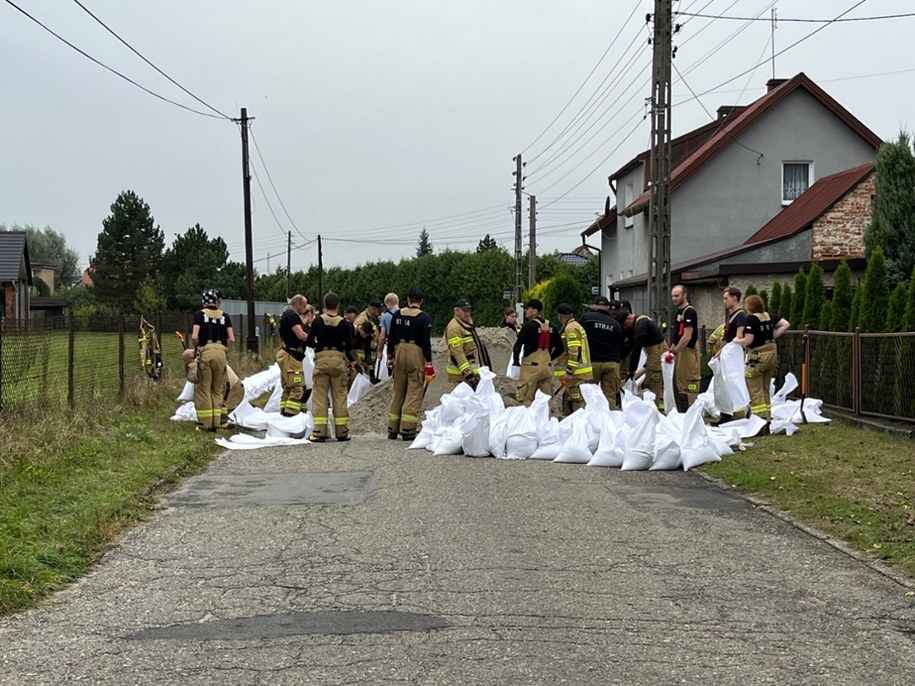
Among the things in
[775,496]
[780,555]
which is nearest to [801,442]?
[775,496]

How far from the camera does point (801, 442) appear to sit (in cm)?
1383

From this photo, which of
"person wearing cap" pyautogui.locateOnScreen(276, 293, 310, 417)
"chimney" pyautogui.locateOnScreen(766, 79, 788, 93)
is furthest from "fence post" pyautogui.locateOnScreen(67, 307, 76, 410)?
"chimney" pyautogui.locateOnScreen(766, 79, 788, 93)

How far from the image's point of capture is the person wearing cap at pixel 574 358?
15.2 metres

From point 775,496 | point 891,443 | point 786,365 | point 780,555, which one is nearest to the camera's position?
point 780,555

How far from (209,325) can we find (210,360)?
558 millimetres

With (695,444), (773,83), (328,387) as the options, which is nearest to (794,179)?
(773,83)

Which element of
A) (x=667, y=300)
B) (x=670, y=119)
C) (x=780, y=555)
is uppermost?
(x=670, y=119)

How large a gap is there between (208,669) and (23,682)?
79 cm

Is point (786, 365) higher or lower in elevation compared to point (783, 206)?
lower

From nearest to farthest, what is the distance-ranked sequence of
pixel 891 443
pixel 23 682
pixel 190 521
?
pixel 23 682 < pixel 190 521 < pixel 891 443

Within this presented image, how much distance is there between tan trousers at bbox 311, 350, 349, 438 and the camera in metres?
14.5

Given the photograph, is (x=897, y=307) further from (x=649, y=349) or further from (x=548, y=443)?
(x=548, y=443)

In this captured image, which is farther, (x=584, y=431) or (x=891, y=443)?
(x=891, y=443)

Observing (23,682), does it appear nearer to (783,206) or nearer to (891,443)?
(891,443)
